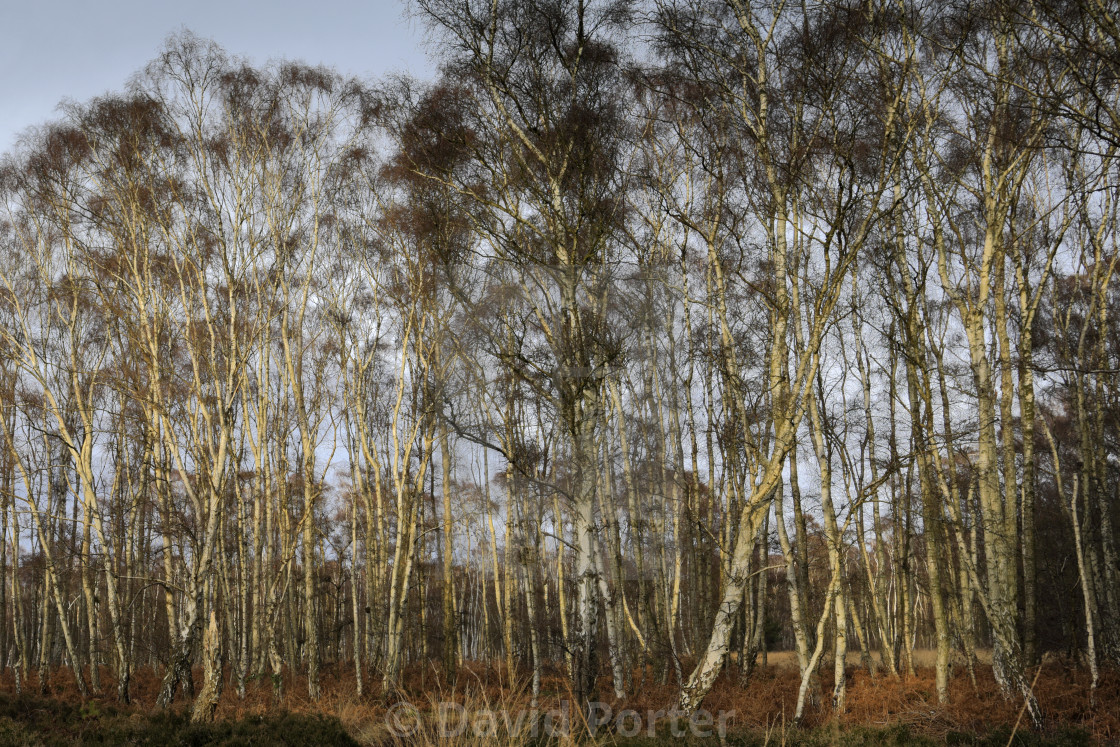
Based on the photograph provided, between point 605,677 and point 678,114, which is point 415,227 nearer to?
point 678,114

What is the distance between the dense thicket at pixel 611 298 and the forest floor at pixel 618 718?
0.46 meters

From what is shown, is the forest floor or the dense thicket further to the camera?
the dense thicket

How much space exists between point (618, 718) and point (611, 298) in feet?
13.5

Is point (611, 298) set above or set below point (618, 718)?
above

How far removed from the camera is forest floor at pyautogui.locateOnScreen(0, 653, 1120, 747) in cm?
589

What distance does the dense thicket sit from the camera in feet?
23.4

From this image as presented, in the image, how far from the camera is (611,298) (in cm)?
739

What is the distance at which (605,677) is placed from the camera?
1237cm

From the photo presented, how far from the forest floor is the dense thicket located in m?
0.46

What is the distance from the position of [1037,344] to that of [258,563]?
46.4 ft

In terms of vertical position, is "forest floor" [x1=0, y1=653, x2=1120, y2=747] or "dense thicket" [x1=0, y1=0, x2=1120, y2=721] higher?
"dense thicket" [x1=0, y1=0, x2=1120, y2=721]

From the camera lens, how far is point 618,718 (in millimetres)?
7082

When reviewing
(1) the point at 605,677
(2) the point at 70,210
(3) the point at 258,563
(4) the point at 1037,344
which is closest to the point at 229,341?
(2) the point at 70,210

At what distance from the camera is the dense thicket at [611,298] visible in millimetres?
7141
